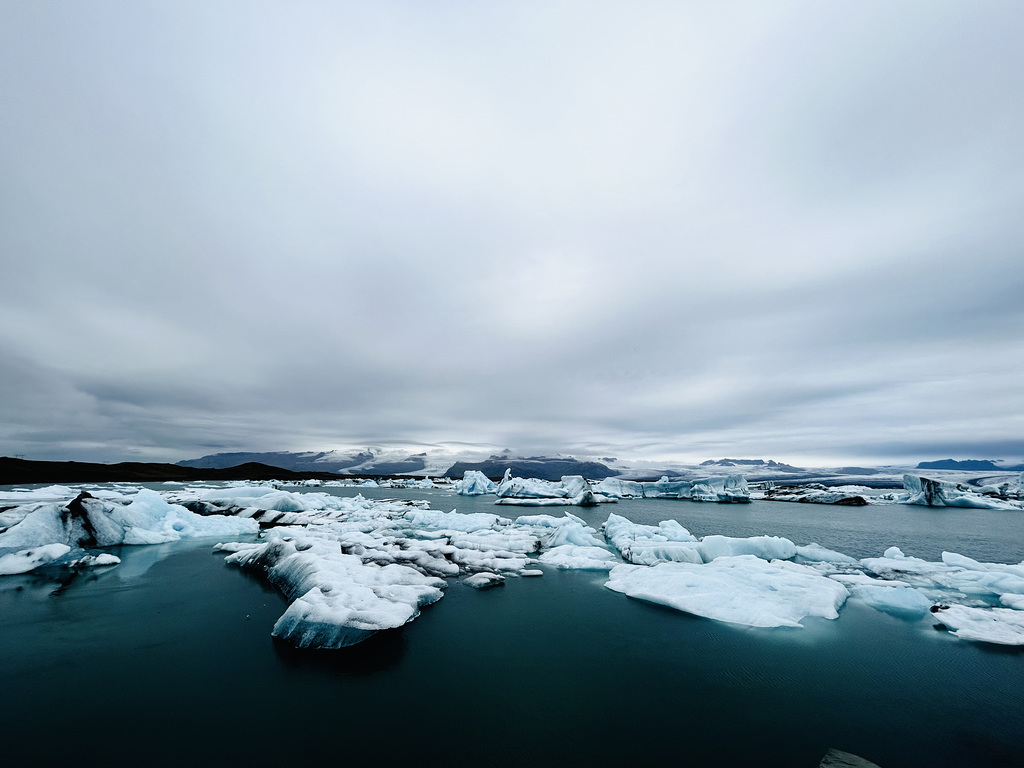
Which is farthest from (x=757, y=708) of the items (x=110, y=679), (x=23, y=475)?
(x=23, y=475)

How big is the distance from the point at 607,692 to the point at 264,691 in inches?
213

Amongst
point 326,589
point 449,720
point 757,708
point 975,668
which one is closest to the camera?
point 449,720

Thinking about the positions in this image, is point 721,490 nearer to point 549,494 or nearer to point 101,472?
point 549,494

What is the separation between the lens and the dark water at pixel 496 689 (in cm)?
516

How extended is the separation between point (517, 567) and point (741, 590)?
6893 mm

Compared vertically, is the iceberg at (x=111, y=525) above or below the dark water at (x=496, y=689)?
above

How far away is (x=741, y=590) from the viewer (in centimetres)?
1049

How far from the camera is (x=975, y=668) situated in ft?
24.7

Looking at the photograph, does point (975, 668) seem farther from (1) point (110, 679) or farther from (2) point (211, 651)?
(1) point (110, 679)

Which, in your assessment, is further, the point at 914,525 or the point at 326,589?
the point at 914,525

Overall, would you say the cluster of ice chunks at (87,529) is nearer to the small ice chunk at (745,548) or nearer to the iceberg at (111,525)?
the iceberg at (111,525)

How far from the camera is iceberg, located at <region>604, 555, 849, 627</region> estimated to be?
31.3 feet

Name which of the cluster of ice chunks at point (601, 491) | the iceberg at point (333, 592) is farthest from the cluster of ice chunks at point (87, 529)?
the cluster of ice chunks at point (601, 491)

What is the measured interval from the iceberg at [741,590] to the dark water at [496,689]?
16.5 inches
